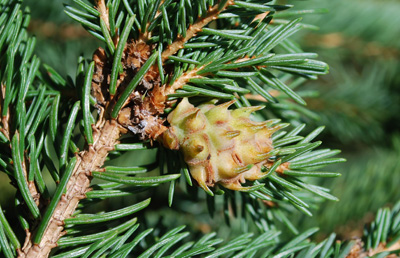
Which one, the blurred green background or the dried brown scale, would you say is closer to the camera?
the dried brown scale

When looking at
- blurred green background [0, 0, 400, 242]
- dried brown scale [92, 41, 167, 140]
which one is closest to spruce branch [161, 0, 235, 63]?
dried brown scale [92, 41, 167, 140]

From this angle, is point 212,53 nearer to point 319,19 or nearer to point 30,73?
point 30,73

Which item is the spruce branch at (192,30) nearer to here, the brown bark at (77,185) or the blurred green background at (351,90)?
the brown bark at (77,185)

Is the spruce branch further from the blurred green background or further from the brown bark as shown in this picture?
the blurred green background

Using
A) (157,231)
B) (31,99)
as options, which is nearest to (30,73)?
(31,99)

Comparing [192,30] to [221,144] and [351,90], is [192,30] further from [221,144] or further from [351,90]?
[351,90]

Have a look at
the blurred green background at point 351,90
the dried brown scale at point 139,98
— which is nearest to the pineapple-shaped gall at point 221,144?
the dried brown scale at point 139,98
